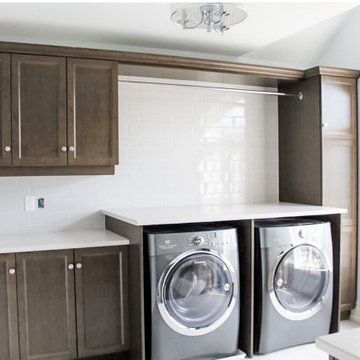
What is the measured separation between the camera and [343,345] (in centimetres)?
116

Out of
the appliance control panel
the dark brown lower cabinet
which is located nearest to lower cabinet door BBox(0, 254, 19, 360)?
the dark brown lower cabinet

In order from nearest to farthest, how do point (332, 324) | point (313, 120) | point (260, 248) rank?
1. point (260, 248)
2. point (332, 324)
3. point (313, 120)

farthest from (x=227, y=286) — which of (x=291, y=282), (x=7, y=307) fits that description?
(x=7, y=307)

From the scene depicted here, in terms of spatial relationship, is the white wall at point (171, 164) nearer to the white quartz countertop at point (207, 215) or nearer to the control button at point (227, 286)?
the white quartz countertop at point (207, 215)

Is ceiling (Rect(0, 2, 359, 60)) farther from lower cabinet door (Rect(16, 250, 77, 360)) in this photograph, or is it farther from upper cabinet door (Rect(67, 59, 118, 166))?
lower cabinet door (Rect(16, 250, 77, 360))

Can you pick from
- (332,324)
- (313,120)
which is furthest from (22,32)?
(332,324)

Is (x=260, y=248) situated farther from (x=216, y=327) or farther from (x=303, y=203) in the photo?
(x=303, y=203)

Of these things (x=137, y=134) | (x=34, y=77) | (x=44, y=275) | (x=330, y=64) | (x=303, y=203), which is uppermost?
(x=330, y=64)

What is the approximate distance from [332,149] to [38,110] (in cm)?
238

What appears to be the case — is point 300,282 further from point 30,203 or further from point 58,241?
point 30,203

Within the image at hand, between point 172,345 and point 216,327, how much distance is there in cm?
33

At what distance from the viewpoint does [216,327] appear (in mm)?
2920

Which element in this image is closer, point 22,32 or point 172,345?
point 172,345

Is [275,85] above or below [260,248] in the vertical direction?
above
